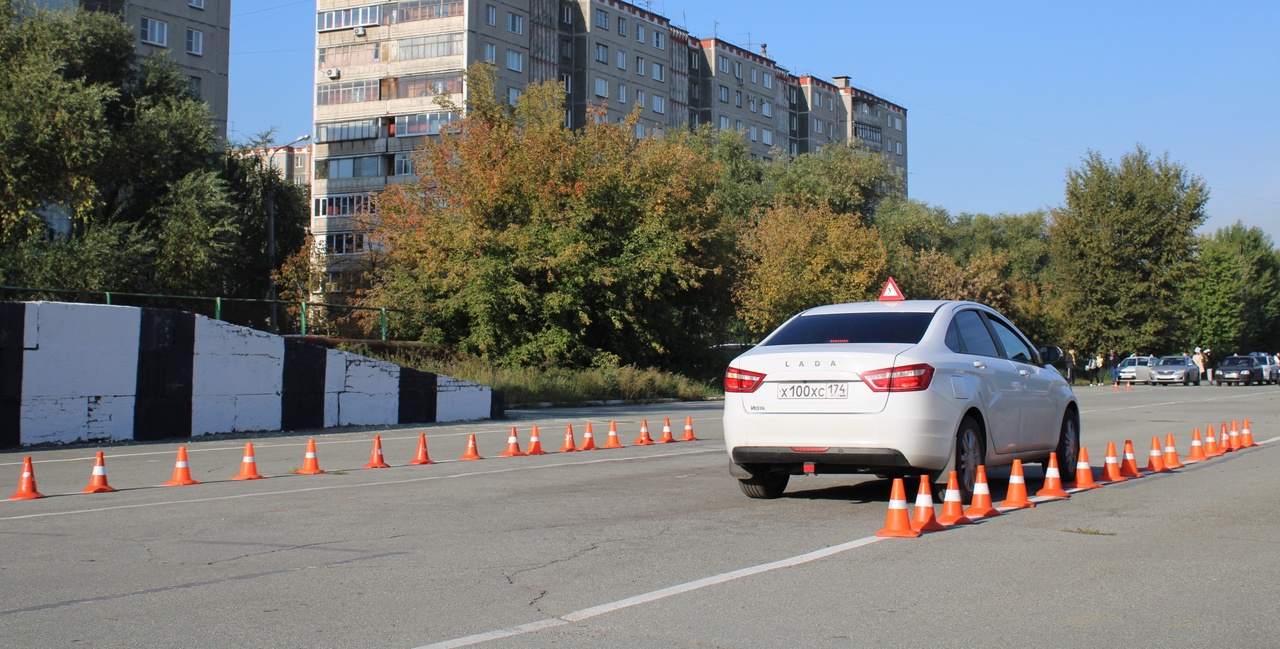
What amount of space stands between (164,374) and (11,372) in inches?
93.4

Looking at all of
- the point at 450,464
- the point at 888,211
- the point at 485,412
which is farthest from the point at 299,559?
the point at 888,211

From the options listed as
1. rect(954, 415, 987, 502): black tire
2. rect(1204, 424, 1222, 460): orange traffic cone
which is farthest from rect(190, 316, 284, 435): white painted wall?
rect(1204, 424, 1222, 460): orange traffic cone

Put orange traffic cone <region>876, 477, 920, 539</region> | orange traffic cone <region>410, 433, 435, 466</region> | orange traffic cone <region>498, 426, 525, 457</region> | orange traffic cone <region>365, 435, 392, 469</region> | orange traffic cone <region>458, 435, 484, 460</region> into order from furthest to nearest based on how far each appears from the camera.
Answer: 1. orange traffic cone <region>498, 426, 525, 457</region>
2. orange traffic cone <region>458, 435, 484, 460</region>
3. orange traffic cone <region>410, 433, 435, 466</region>
4. orange traffic cone <region>365, 435, 392, 469</region>
5. orange traffic cone <region>876, 477, 920, 539</region>

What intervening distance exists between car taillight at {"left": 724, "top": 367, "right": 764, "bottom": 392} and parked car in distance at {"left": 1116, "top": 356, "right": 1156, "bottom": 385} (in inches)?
2040

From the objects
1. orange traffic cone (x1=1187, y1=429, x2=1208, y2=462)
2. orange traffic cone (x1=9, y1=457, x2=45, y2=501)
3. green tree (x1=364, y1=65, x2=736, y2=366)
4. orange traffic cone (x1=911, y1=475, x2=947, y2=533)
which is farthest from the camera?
green tree (x1=364, y1=65, x2=736, y2=366)

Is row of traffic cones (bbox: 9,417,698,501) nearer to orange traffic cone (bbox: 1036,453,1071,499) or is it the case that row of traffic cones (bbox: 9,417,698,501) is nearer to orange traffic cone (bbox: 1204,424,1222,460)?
orange traffic cone (bbox: 1036,453,1071,499)

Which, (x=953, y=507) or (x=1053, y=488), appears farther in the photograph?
(x=1053, y=488)

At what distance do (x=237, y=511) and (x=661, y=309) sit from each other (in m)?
30.5

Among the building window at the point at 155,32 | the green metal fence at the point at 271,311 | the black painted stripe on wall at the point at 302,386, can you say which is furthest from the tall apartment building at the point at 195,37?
the black painted stripe on wall at the point at 302,386

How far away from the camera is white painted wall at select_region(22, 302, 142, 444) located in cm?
1666

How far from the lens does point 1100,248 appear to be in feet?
220

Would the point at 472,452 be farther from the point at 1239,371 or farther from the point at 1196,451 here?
the point at 1239,371

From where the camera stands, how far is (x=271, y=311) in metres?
32.4

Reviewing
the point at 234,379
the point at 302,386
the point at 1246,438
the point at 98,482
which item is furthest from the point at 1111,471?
the point at 302,386
